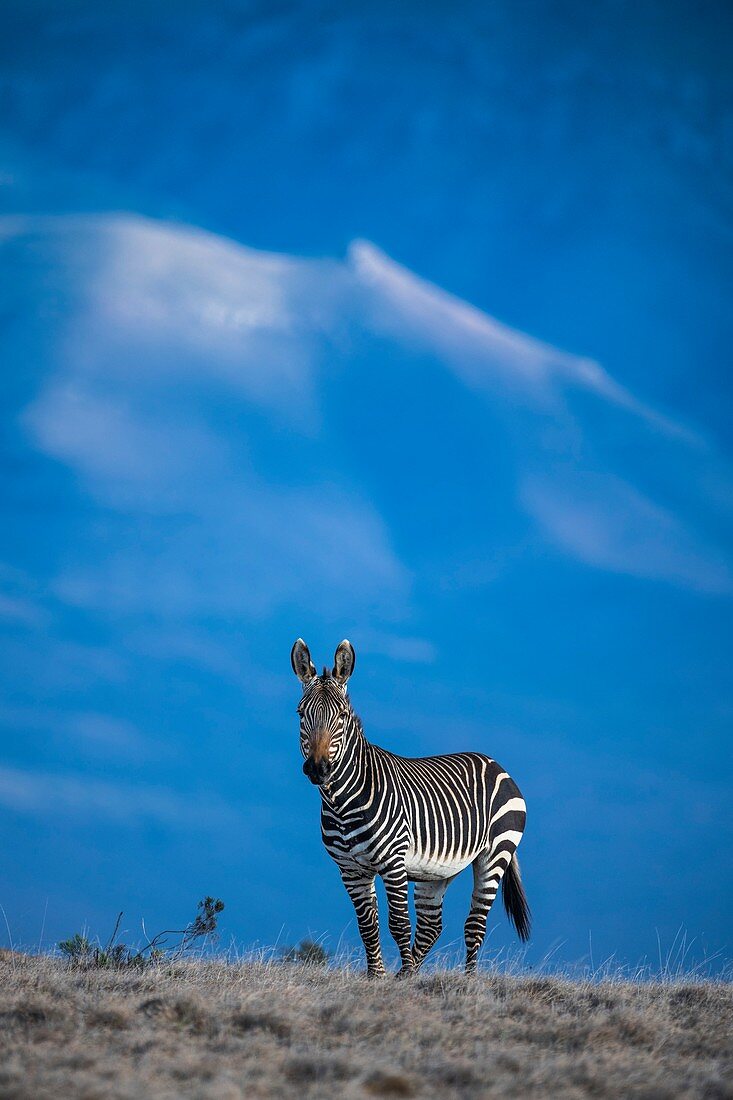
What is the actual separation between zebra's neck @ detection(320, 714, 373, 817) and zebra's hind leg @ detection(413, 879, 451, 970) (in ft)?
9.31

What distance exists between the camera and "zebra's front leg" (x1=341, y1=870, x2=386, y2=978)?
13297 millimetres

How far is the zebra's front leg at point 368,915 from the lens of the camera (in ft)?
43.6

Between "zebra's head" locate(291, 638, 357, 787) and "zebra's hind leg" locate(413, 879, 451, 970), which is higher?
"zebra's head" locate(291, 638, 357, 787)

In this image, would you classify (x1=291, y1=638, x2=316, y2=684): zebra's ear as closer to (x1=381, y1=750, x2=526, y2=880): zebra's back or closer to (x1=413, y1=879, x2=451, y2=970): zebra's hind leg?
(x1=381, y1=750, x2=526, y2=880): zebra's back

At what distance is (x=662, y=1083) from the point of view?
805 cm

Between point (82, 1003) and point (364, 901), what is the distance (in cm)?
458

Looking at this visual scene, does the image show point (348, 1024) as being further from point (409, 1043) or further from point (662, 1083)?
point (662, 1083)

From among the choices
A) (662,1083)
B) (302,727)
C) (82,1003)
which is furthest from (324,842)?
(662,1083)

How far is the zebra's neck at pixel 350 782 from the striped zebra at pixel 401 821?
1cm

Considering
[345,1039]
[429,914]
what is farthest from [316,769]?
[345,1039]

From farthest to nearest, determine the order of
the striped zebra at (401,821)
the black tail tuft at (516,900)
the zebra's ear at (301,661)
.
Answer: the black tail tuft at (516,900) < the zebra's ear at (301,661) < the striped zebra at (401,821)

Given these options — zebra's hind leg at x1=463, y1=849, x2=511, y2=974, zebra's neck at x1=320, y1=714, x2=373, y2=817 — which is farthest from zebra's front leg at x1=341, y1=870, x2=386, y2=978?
zebra's hind leg at x1=463, y1=849, x2=511, y2=974

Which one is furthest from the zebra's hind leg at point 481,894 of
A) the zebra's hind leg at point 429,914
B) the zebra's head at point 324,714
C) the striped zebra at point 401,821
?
the zebra's head at point 324,714

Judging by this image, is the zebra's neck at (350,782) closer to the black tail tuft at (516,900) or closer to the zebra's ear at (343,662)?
the zebra's ear at (343,662)
